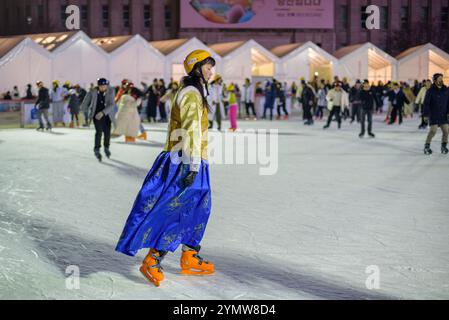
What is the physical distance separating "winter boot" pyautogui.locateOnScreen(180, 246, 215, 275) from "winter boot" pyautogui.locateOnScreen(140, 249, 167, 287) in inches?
8.6

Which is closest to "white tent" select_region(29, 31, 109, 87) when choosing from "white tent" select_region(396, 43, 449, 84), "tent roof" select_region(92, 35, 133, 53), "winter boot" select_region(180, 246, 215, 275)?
"tent roof" select_region(92, 35, 133, 53)

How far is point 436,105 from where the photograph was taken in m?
14.2

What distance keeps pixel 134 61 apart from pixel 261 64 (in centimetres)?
703

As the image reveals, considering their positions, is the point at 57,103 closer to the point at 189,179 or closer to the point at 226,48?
the point at 226,48

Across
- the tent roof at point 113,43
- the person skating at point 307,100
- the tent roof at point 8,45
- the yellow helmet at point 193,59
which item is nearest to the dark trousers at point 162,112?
the person skating at point 307,100

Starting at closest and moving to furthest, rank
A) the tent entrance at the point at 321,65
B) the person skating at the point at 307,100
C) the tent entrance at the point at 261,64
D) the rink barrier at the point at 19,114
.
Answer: the rink barrier at the point at 19,114 < the person skating at the point at 307,100 < the tent entrance at the point at 261,64 < the tent entrance at the point at 321,65

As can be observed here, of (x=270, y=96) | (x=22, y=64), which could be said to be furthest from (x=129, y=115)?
(x=22, y=64)

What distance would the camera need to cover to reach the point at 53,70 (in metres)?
31.3

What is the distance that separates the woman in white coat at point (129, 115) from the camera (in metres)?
16.7

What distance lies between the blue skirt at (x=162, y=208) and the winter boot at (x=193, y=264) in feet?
0.79

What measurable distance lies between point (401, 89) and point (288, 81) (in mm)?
12736

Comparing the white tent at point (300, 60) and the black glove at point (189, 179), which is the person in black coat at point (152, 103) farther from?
the black glove at point (189, 179)
